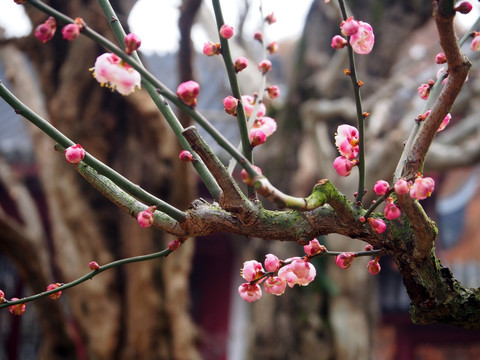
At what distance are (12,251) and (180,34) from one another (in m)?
1.10

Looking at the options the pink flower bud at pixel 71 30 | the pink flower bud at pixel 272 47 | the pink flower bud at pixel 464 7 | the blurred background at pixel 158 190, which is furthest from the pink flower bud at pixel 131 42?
the blurred background at pixel 158 190

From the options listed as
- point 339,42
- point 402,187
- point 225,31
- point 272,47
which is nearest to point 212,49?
point 225,31

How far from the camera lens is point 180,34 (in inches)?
74.1

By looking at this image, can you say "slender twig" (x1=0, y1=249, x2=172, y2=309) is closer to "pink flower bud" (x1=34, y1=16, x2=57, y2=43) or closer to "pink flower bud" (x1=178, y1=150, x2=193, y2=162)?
"pink flower bud" (x1=178, y1=150, x2=193, y2=162)

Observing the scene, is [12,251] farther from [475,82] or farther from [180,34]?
[475,82]

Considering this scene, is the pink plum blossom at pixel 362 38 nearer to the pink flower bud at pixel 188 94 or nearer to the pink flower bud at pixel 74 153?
the pink flower bud at pixel 188 94

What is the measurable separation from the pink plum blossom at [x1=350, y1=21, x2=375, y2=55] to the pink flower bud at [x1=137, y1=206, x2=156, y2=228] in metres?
0.32

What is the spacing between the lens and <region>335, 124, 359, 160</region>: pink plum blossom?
72 cm

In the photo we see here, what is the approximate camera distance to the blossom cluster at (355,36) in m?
0.64

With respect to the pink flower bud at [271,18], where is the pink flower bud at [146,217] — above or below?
below

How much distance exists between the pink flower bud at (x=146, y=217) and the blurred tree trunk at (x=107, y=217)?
161 cm

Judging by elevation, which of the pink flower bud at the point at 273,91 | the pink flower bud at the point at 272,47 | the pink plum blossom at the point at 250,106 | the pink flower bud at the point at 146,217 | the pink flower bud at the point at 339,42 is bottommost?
the pink flower bud at the point at 146,217

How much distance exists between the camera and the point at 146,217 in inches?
25.2

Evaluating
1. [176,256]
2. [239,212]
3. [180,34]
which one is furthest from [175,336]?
[239,212]
